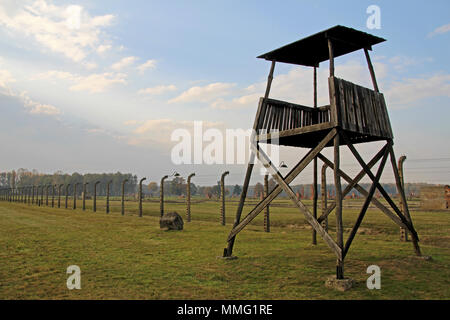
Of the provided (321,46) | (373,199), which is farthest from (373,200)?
(321,46)

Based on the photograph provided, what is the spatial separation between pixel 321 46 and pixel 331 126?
3.76 metres

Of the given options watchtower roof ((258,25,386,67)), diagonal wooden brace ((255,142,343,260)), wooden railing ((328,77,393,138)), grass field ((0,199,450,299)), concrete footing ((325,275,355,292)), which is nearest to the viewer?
grass field ((0,199,450,299))

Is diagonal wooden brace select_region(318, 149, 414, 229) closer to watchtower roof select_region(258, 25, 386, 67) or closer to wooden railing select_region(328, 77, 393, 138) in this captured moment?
wooden railing select_region(328, 77, 393, 138)

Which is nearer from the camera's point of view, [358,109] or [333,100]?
[333,100]

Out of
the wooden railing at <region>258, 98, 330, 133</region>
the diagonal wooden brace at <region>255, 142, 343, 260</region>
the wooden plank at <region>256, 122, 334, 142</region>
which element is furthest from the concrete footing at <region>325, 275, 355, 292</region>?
the wooden railing at <region>258, 98, 330, 133</region>

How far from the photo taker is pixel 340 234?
7785 millimetres

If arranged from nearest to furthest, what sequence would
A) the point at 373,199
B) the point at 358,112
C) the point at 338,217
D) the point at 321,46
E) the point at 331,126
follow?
the point at 338,217, the point at 331,126, the point at 358,112, the point at 321,46, the point at 373,199

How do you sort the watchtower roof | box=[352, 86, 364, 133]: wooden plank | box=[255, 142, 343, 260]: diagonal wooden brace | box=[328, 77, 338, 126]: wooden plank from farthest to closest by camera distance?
the watchtower roof, box=[352, 86, 364, 133]: wooden plank, box=[328, 77, 338, 126]: wooden plank, box=[255, 142, 343, 260]: diagonal wooden brace

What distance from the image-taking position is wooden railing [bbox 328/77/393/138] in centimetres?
856

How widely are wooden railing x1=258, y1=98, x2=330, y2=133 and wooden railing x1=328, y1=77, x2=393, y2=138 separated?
2.19 m

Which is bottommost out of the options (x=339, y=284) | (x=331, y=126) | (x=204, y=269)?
(x=204, y=269)

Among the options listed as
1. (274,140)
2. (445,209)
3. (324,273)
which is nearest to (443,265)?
(324,273)

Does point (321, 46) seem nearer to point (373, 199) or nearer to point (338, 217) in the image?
point (373, 199)

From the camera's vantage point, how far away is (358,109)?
364 inches
